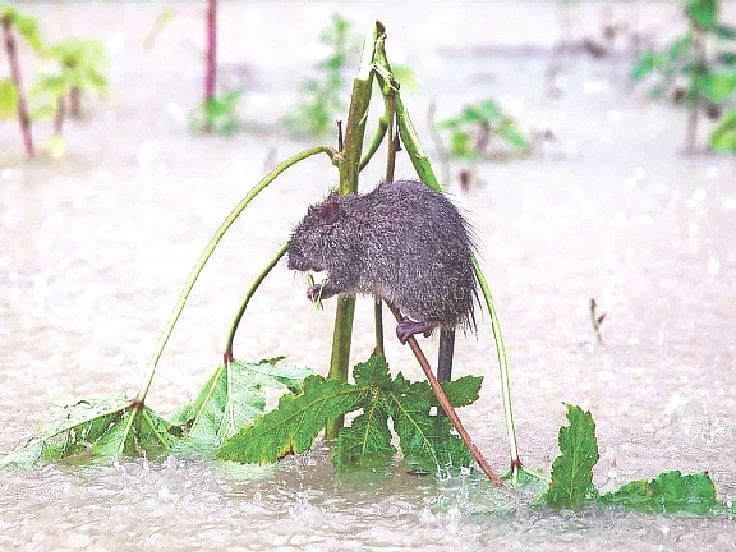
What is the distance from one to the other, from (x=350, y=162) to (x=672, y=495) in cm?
69

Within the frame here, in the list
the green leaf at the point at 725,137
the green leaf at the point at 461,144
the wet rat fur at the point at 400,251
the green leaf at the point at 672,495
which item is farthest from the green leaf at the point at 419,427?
the green leaf at the point at 725,137

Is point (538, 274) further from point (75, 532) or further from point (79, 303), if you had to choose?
point (75, 532)

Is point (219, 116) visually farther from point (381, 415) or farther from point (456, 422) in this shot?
point (456, 422)

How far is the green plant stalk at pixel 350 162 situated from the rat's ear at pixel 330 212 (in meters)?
0.04

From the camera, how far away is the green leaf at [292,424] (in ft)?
5.99

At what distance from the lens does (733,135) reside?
4418mm

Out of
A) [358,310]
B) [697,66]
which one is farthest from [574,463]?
[697,66]

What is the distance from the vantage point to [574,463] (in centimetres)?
174

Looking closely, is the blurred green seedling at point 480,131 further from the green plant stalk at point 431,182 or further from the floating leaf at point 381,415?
the floating leaf at point 381,415

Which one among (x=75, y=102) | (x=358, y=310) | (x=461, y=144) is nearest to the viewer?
(x=358, y=310)

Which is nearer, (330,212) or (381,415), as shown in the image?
(381,415)

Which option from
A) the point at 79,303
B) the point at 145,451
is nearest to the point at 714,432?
the point at 145,451

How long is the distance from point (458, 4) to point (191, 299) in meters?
5.80

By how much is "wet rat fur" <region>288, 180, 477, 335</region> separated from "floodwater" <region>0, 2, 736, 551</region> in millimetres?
270
